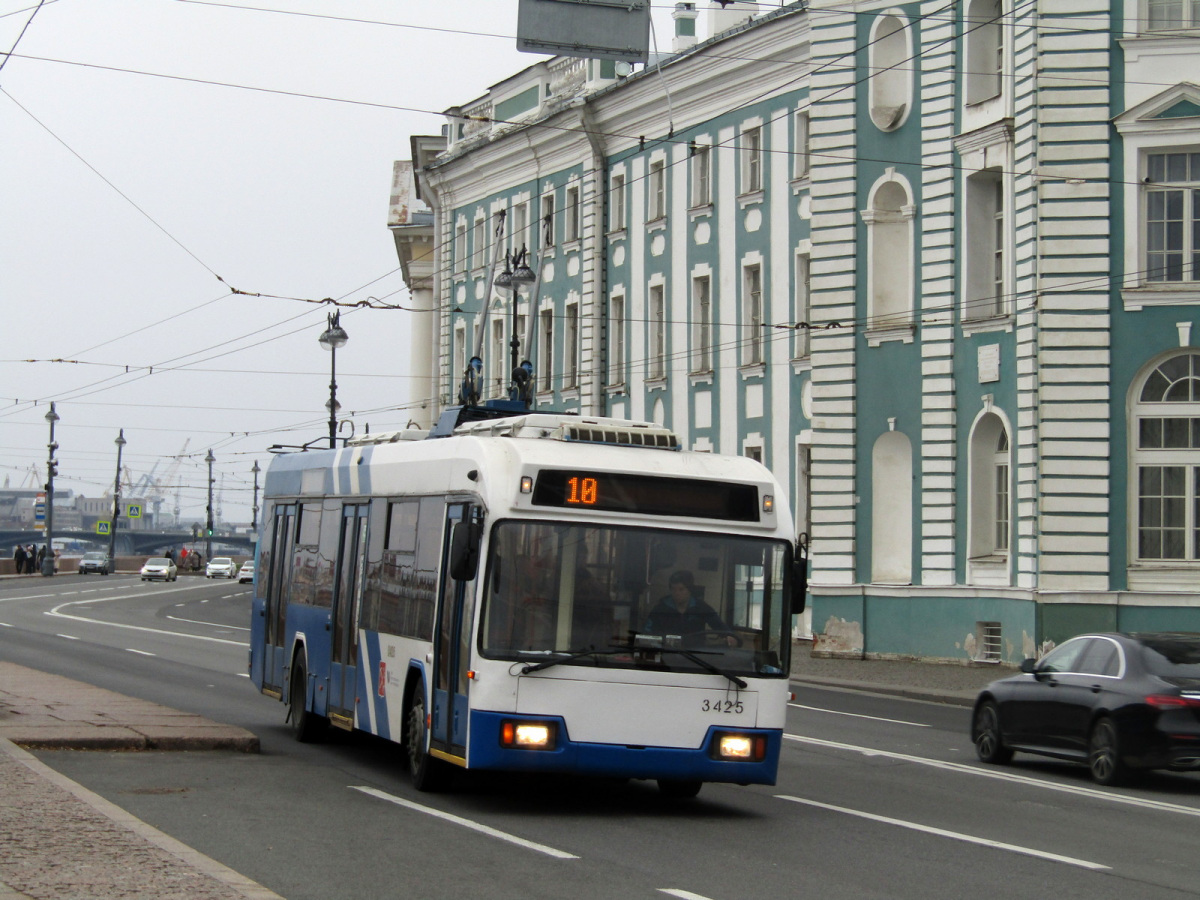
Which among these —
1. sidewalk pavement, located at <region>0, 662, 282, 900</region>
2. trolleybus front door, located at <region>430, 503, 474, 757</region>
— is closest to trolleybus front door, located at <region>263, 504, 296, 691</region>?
sidewalk pavement, located at <region>0, 662, 282, 900</region>

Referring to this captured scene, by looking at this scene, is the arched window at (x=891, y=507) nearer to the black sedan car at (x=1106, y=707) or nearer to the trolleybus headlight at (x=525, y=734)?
the black sedan car at (x=1106, y=707)

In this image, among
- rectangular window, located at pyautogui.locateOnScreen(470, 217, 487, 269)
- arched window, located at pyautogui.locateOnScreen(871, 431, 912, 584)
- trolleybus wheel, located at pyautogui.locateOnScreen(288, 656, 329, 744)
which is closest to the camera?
trolleybus wheel, located at pyautogui.locateOnScreen(288, 656, 329, 744)

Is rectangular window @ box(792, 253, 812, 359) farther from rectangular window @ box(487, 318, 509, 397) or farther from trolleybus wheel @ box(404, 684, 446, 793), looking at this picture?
trolleybus wheel @ box(404, 684, 446, 793)

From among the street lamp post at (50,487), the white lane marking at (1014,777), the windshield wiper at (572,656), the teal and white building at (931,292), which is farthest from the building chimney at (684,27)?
the street lamp post at (50,487)

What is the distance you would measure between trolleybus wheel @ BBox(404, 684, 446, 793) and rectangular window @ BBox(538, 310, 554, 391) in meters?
39.5

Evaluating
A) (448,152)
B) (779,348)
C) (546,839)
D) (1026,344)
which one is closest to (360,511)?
(546,839)

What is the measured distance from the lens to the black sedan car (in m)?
15.8

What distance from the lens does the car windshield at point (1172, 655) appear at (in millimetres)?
16172

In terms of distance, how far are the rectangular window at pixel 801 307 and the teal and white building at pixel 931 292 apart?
0.23 feet

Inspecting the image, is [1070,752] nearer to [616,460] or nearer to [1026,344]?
[616,460]

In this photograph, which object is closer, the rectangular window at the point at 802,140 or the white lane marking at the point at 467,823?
the white lane marking at the point at 467,823

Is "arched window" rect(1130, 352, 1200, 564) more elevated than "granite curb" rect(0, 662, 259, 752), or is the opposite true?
"arched window" rect(1130, 352, 1200, 564)

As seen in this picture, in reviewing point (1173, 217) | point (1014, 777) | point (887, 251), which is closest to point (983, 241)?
point (887, 251)

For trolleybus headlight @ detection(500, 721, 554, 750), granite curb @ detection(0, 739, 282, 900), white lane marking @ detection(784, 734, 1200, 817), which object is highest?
trolleybus headlight @ detection(500, 721, 554, 750)
